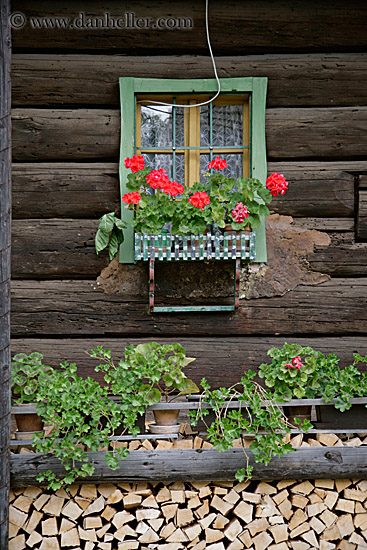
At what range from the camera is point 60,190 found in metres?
3.73

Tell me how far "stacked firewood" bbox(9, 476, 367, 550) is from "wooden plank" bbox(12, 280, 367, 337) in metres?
0.92

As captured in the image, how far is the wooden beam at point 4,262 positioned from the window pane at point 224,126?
4.14 feet

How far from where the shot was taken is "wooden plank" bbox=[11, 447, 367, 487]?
A: 313cm

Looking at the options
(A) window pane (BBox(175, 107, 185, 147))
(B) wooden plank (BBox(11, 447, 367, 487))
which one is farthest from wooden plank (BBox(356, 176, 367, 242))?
(B) wooden plank (BBox(11, 447, 367, 487))

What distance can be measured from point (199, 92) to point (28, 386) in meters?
1.94

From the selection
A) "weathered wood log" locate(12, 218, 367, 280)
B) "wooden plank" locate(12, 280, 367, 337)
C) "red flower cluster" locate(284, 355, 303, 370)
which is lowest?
"red flower cluster" locate(284, 355, 303, 370)

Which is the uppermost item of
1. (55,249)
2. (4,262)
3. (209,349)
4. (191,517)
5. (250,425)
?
(55,249)

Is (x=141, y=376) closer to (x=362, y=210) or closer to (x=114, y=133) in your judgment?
(x=114, y=133)

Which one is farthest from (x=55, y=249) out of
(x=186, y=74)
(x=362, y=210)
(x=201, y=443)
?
(x=362, y=210)

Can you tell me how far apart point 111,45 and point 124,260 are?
1.28 m

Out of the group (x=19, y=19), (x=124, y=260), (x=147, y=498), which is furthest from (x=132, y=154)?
(x=147, y=498)

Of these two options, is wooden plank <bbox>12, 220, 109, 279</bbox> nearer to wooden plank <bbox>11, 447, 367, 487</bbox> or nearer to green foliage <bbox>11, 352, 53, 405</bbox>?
green foliage <bbox>11, 352, 53, 405</bbox>

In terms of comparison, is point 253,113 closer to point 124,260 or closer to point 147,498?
point 124,260
